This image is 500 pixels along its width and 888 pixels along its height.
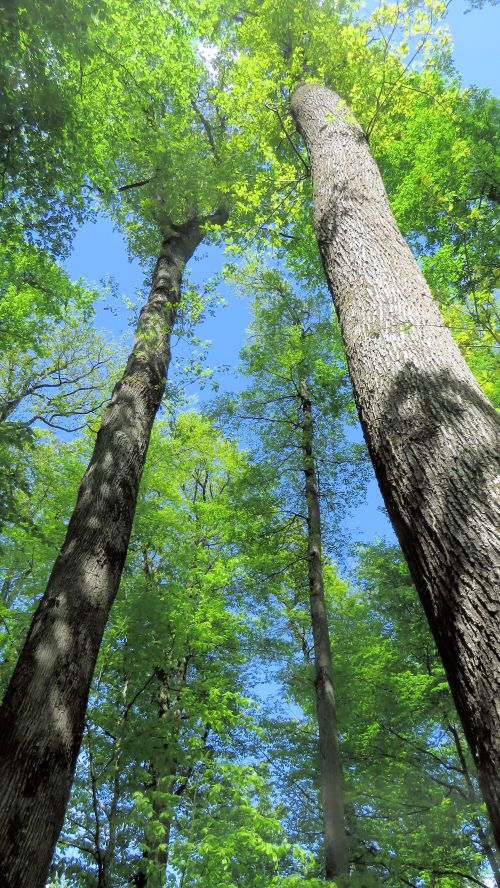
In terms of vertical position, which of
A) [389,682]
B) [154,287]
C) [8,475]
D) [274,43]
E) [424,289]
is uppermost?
[274,43]

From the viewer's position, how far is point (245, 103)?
617 cm

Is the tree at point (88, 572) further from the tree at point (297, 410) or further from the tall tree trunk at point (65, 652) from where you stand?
the tree at point (297, 410)

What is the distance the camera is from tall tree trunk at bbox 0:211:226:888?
9.10 feet

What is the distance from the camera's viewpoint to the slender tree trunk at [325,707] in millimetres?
6281

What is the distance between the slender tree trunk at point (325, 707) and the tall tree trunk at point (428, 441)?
6200 mm

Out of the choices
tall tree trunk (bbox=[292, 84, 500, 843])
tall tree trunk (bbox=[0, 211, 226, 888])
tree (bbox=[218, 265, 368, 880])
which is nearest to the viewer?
tall tree trunk (bbox=[292, 84, 500, 843])

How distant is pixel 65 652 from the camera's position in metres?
3.47

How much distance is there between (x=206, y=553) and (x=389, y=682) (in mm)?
4609

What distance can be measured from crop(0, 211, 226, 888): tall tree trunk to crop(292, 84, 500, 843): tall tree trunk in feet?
8.31

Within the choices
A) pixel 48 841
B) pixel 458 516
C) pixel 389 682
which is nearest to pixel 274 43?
pixel 458 516

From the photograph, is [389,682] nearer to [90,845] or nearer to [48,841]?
[90,845]

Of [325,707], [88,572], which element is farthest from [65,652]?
[325,707]

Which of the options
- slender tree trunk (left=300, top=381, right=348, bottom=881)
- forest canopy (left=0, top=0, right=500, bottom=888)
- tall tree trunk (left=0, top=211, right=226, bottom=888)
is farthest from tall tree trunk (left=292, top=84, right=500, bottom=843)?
slender tree trunk (left=300, top=381, right=348, bottom=881)

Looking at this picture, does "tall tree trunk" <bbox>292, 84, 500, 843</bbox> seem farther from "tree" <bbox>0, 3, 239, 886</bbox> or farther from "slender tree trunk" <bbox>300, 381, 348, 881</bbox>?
"slender tree trunk" <bbox>300, 381, 348, 881</bbox>
